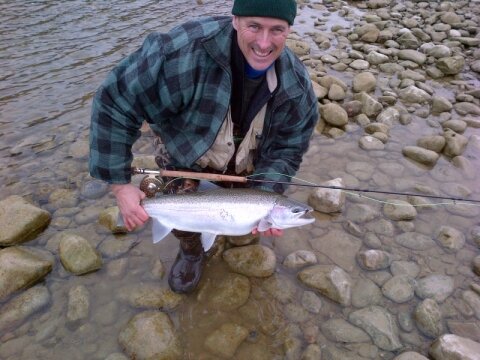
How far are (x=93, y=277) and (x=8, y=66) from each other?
6651 millimetres

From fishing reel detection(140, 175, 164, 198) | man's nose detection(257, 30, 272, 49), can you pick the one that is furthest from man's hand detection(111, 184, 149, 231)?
man's nose detection(257, 30, 272, 49)

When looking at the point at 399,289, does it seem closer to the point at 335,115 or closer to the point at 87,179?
Result: the point at 335,115

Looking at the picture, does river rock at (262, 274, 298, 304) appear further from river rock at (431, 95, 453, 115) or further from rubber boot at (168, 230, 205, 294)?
river rock at (431, 95, 453, 115)

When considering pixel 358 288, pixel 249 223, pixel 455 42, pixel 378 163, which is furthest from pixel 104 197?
pixel 455 42

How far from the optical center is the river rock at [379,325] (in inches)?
143

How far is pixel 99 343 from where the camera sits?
3580mm

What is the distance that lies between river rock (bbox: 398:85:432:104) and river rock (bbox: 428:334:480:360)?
5.28 metres

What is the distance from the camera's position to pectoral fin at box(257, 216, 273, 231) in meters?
3.36

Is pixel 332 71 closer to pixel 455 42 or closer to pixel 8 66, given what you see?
pixel 455 42

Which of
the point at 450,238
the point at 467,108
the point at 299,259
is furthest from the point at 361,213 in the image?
the point at 467,108

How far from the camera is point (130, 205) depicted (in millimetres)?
3387

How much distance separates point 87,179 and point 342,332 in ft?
12.8

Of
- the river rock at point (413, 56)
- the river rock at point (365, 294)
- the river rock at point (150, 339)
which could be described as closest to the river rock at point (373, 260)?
the river rock at point (365, 294)

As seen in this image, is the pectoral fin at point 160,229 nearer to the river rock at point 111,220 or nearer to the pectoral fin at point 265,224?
the pectoral fin at point 265,224
